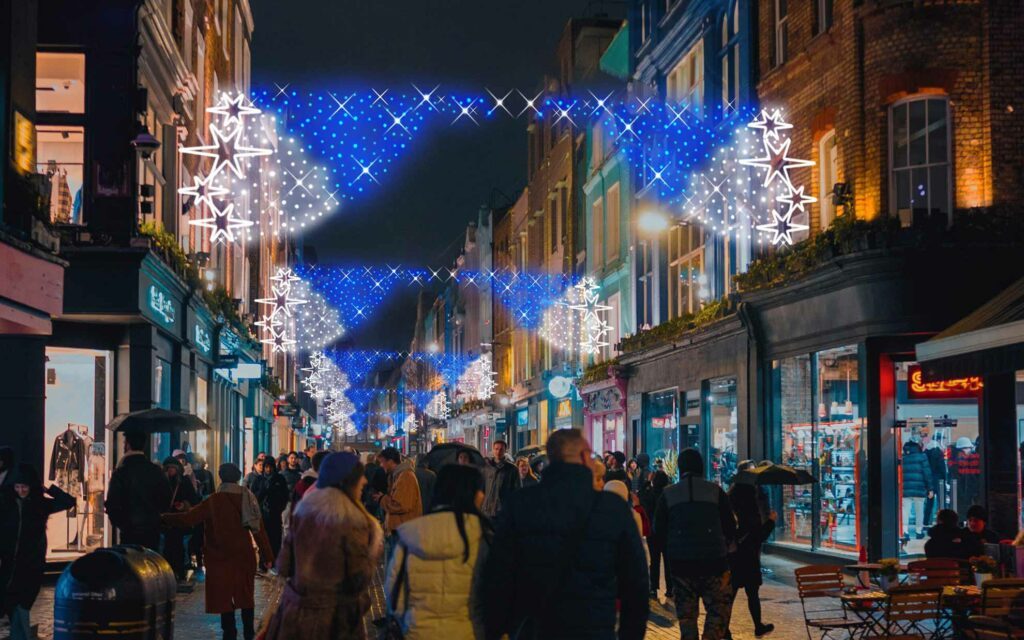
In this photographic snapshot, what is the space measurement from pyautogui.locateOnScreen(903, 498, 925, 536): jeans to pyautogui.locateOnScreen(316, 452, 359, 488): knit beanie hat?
1458cm

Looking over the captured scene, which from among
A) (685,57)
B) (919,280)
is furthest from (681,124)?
(919,280)

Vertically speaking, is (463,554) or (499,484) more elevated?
(463,554)

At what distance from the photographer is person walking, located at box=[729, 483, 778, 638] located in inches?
568

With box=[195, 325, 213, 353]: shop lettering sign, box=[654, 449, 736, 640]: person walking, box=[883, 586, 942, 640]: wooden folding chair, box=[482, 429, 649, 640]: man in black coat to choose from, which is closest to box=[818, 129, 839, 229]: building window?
box=[883, 586, 942, 640]: wooden folding chair

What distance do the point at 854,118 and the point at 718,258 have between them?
800 cm

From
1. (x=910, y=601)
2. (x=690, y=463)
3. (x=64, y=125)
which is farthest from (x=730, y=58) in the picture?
(x=910, y=601)

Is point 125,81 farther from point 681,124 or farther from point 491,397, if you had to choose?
point 491,397

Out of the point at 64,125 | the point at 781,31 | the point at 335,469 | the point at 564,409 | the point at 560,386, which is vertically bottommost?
the point at 335,469

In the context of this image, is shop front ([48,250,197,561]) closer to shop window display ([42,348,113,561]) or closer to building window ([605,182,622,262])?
shop window display ([42,348,113,561])

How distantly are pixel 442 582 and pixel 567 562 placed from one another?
3.04 feet

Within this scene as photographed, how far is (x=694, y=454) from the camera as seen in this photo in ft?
36.8

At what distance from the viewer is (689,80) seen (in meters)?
31.7

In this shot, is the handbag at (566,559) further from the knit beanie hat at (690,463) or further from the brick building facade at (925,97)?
the brick building facade at (925,97)

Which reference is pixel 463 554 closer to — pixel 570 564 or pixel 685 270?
pixel 570 564
